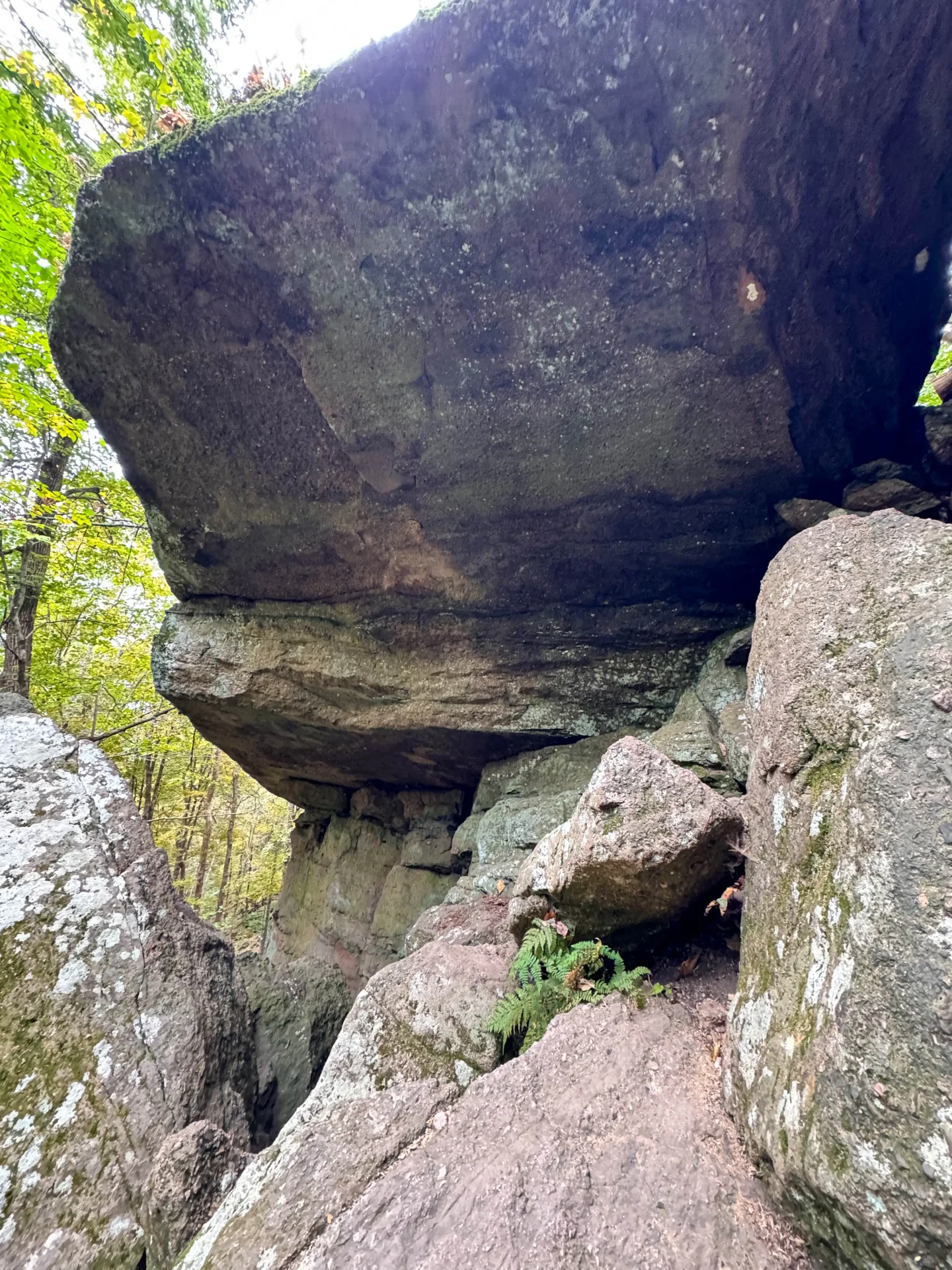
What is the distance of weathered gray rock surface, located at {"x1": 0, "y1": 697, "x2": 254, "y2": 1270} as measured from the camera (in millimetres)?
2945

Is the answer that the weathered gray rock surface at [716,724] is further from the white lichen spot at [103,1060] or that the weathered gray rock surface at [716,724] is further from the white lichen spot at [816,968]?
the white lichen spot at [103,1060]

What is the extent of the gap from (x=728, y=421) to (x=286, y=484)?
434 cm

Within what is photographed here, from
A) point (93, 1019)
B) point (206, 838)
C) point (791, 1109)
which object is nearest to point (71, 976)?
point (93, 1019)

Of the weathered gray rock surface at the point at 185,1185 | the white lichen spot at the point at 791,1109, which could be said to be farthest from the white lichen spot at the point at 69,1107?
the white lichen spot at the point at 791,1109

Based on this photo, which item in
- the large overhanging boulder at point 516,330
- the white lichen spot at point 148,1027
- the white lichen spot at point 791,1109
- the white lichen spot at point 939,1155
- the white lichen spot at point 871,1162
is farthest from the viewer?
the white lichen spot at point 148,1027

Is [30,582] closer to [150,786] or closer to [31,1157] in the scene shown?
[150,786]

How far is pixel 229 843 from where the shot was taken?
20.7 metres

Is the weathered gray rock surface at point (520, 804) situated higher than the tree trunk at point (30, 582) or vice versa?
the tree trunk at point (30, 582)

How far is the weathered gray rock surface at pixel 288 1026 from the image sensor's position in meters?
4.04

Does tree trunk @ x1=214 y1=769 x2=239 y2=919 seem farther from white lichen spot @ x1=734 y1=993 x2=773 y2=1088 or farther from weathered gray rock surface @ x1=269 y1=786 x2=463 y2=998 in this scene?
white lichen spot @ x1=734 y1=993 x2=773 y2=1088

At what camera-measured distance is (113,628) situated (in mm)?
11633

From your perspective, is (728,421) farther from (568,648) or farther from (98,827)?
(98,827)

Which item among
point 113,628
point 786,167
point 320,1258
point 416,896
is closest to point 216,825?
point 113,628

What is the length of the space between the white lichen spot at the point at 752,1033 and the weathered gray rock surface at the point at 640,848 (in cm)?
73
